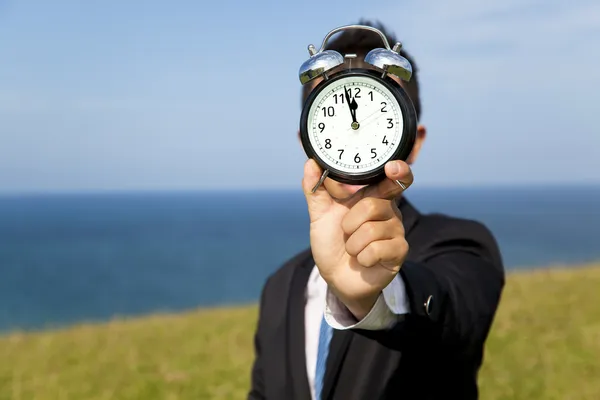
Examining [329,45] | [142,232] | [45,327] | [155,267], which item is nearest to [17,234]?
[142,232]

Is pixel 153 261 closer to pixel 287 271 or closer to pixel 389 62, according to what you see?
pixel 287 271

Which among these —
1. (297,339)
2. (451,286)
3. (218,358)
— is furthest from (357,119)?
(218,358)

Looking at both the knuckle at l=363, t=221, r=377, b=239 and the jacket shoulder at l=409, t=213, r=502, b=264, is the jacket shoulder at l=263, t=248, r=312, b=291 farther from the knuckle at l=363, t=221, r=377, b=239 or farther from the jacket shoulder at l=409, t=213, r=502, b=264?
the knuckle at l=363, t=221, r=377, b=239

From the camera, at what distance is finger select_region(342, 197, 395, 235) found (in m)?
2.25

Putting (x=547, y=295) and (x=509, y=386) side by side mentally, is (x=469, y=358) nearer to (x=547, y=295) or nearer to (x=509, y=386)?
(x=509, y=386)

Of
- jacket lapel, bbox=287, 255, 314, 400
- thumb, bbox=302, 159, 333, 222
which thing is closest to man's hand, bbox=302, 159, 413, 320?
thumb, bbox=302, 159, 333, 222

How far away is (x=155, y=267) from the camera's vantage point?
97938mm

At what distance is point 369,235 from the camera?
2240mm

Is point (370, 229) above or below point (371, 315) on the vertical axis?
above

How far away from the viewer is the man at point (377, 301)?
2.37 metres

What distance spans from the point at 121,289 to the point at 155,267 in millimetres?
24311

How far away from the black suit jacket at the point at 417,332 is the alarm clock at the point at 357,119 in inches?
29.3

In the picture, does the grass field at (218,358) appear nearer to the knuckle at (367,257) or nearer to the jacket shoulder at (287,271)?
the jacket shoulder at (287,271)

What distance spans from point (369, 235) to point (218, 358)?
6168mm
